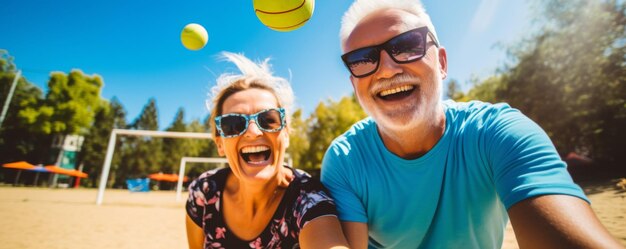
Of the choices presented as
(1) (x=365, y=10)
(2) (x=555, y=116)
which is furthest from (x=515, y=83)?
(1) (x=365, y=10)

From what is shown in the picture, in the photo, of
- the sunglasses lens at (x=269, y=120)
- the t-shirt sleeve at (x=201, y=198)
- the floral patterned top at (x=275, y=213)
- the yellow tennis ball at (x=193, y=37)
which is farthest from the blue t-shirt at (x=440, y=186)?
the yellow tennis ball at (x=193, y=37)

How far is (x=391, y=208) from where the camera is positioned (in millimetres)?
2191

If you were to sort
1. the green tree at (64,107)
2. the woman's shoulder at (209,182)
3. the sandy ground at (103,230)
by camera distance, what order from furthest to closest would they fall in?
1. the green tree at (64,107)
2. the sandy ground at (103,230)
3. the woman's shoulder at (209,182)

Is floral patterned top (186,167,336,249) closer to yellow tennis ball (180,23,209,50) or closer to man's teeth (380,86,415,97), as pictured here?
man's teeth (380,86,415,97)

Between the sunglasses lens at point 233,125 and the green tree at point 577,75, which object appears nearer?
the sunglasses lens at point 233,125

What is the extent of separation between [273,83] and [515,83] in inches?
1083

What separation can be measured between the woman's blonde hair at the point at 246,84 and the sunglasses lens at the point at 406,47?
4.35 feet

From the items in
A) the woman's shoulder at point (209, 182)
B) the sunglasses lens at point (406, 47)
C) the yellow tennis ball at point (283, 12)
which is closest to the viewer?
the sunglasses lens at point (406, 47)

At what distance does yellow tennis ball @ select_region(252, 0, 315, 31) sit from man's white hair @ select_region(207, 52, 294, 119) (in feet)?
1.88

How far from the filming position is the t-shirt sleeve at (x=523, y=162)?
146 cm

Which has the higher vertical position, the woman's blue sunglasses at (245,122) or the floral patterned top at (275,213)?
the woman's blue sunglasses at (245,122)

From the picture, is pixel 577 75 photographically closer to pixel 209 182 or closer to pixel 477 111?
pixel 477 111

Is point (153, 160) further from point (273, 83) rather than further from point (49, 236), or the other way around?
point (273, 83)

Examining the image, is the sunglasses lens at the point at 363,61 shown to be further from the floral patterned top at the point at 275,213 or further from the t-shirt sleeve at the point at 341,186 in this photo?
the floral patterned top at the point at 275,213
